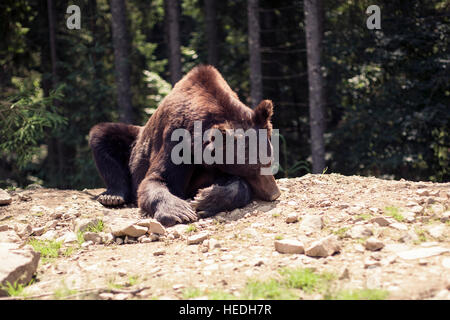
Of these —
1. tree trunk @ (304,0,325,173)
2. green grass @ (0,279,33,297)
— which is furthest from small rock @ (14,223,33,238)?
tree trunk @ (304,0,325,173)

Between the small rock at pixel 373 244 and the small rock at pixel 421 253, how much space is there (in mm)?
170

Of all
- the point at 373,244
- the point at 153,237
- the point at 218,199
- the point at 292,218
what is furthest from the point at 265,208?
the point at 373,244

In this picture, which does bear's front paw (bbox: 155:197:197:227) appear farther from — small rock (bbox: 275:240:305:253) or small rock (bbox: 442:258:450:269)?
small rock (bbox: 442:258:450:269)

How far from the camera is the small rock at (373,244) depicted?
3308 millimetres

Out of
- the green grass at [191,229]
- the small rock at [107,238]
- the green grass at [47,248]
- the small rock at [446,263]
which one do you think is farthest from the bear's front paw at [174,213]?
the small rock at [446,263]

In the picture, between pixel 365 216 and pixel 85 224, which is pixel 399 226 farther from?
pixel 85 224

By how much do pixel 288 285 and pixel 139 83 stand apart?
1526cm

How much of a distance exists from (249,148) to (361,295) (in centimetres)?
252

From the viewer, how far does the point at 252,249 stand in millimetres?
3637

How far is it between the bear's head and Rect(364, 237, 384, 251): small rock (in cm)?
177

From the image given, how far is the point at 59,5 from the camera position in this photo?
1510 cm

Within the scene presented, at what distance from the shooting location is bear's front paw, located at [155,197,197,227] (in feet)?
15.0
